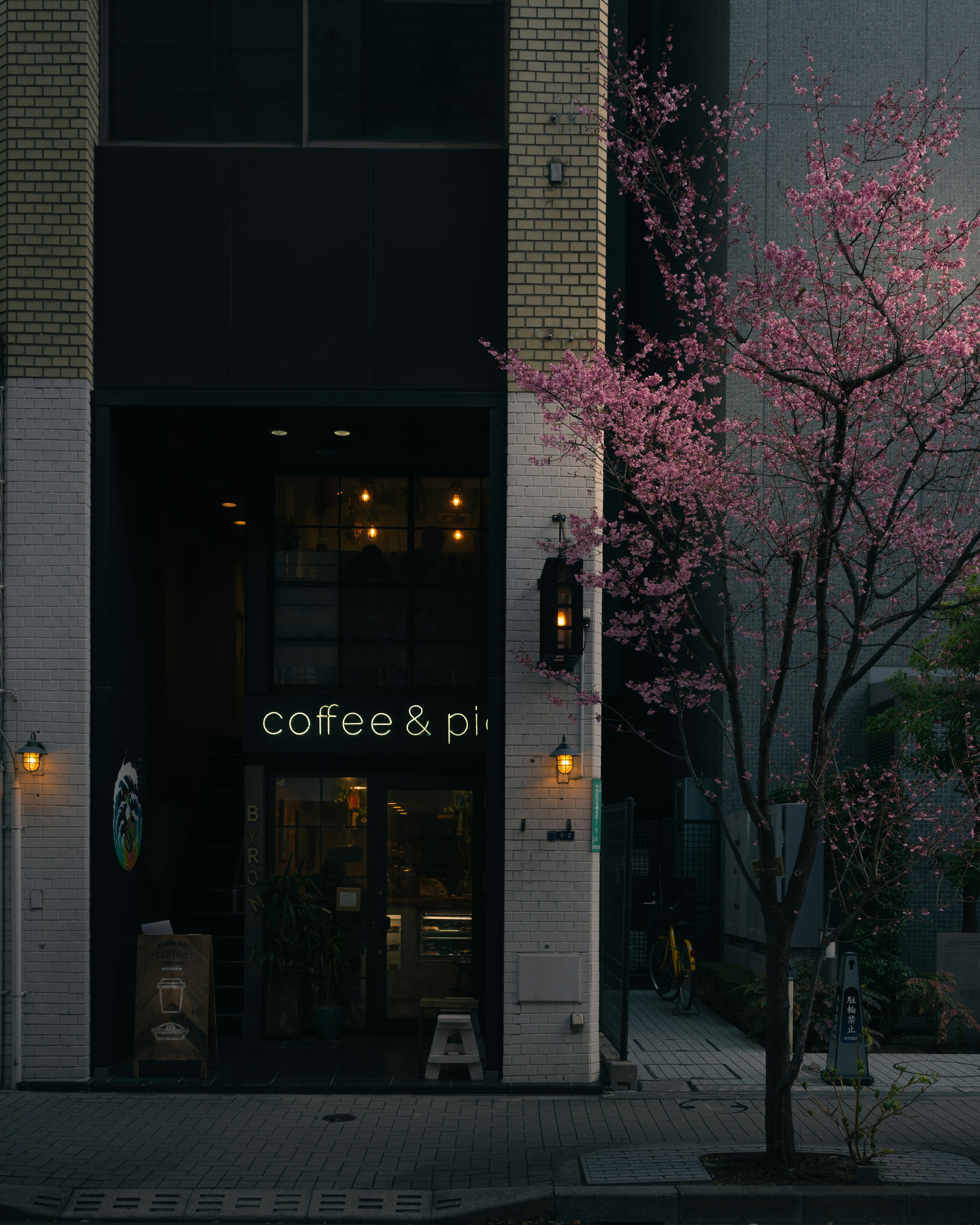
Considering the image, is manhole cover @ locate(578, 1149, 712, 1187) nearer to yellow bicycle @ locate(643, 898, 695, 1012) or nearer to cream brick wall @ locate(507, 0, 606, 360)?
yellow bicycle @ locate(643, 898, 695, 1012)

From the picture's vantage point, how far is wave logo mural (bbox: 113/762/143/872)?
35.1 ft

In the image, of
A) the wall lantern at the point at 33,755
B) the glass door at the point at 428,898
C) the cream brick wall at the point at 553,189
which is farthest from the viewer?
the glass door at the point at 428,898

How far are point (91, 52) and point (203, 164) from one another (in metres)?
1.38

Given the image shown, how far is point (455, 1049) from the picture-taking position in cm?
1037

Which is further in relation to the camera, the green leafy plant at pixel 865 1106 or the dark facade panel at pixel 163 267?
the dark facade panel at pixel 163 267

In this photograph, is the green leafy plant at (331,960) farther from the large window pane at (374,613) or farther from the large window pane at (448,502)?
the large window pane at (448,502)

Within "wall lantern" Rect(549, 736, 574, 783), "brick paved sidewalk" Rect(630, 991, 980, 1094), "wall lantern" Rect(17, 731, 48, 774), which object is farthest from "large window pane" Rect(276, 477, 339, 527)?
"brick paved sidewalk" Rect(630, 991, 980, 1094)

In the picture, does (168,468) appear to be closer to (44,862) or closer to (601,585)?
(44,862)

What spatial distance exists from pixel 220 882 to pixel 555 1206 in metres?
6.75

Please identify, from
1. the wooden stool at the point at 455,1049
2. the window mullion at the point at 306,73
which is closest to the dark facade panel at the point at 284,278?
the window mullion at the point at 306,73

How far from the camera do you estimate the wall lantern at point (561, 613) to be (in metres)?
9.80

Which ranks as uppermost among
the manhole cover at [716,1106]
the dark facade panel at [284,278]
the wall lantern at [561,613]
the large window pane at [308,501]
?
the dark facade panel at [284,278]

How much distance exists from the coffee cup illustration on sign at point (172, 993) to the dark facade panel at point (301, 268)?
5.37 metres

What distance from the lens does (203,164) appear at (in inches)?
421
